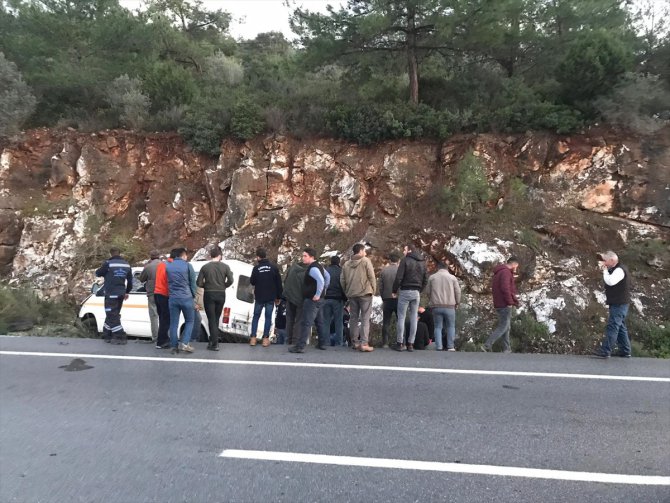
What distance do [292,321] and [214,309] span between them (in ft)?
4.61

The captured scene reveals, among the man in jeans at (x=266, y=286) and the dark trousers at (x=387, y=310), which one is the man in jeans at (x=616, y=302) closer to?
the dark trousers at (x=387, y=310)

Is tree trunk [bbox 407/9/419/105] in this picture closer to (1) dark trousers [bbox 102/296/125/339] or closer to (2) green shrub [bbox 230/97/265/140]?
(2) green shrub [bbox 230/97/265/140]

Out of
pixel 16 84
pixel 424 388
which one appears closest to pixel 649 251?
pixel 424 388

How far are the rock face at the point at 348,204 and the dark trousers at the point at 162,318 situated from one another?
6.33 m

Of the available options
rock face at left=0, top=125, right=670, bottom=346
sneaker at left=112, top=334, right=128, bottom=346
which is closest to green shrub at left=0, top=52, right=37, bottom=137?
rock face at left=0, top=125, right=670, bottom=346

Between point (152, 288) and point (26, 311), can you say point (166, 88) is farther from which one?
point (152, 288)

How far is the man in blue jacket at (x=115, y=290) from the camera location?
28.0 ft

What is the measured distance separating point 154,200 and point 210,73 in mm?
7129

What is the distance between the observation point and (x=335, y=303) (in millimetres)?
8523

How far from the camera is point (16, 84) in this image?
1753cm

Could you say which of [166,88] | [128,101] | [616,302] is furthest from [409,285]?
[166,88]

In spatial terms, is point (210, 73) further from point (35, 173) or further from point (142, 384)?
point (142, 384)

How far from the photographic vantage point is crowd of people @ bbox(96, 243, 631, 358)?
777cm

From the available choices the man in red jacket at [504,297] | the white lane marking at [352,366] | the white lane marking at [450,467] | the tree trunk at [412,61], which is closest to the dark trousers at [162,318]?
the white lane marking at [352,366]
